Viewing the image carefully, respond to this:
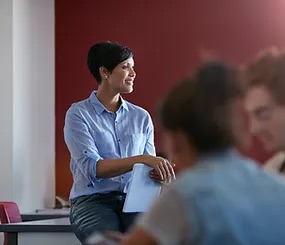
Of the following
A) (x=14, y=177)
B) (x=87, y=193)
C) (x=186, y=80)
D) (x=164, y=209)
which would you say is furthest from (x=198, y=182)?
(x=14, y=177)

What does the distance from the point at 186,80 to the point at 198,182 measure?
178 millimetres

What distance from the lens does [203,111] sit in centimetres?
119

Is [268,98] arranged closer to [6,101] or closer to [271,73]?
[271,73]

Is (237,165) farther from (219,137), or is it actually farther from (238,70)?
(238,70)

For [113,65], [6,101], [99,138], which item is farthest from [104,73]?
[6,101]

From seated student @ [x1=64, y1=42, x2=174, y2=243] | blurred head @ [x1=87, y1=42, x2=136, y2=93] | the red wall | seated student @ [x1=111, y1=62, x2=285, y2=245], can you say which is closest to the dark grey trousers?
seated student @ [x1=64, y1=42, x2=174, y2=243]

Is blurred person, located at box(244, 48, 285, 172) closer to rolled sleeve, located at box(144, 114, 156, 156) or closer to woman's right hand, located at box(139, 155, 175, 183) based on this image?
woman's right hand, located at box(139, 155, 175, 183)

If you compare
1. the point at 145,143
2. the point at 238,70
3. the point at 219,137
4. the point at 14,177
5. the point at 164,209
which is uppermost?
the point at 238,70

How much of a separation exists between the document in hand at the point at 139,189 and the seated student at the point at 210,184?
1.53 meters

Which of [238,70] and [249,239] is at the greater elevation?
[238,70]

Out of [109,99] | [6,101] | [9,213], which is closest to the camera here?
[109,99]

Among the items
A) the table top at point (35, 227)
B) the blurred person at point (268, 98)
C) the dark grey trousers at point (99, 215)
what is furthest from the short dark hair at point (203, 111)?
the table top at point (35, 227)

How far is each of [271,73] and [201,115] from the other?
15.2 inches

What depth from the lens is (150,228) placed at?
1182 millimetres
